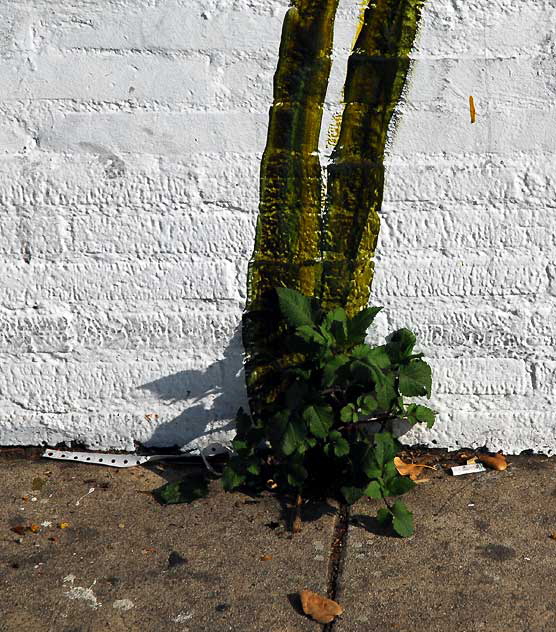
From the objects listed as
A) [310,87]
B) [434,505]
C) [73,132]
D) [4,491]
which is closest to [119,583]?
[4,491]

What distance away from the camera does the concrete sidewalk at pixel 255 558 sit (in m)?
2.50

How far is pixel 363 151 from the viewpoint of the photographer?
322 cm

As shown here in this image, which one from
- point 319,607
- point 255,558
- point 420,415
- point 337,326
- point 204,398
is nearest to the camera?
point 319,607

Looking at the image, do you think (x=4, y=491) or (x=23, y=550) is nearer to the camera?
(x=23, y=550)

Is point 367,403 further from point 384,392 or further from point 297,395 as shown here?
point 297,395

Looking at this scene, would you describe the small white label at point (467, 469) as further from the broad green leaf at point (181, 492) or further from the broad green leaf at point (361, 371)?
the broad green leaf at point (181, 492)

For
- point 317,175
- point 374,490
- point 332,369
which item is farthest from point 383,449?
point 317,175

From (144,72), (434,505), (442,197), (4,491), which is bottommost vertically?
→ (4,491)

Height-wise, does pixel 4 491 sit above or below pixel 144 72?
below

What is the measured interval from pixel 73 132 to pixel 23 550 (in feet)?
5.16

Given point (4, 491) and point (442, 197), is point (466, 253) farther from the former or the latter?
point (4, 491)

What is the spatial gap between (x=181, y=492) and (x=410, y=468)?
92 centimetres

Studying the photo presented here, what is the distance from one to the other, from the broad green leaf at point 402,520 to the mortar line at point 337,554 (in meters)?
0.18

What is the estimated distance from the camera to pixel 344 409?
9.73ft
